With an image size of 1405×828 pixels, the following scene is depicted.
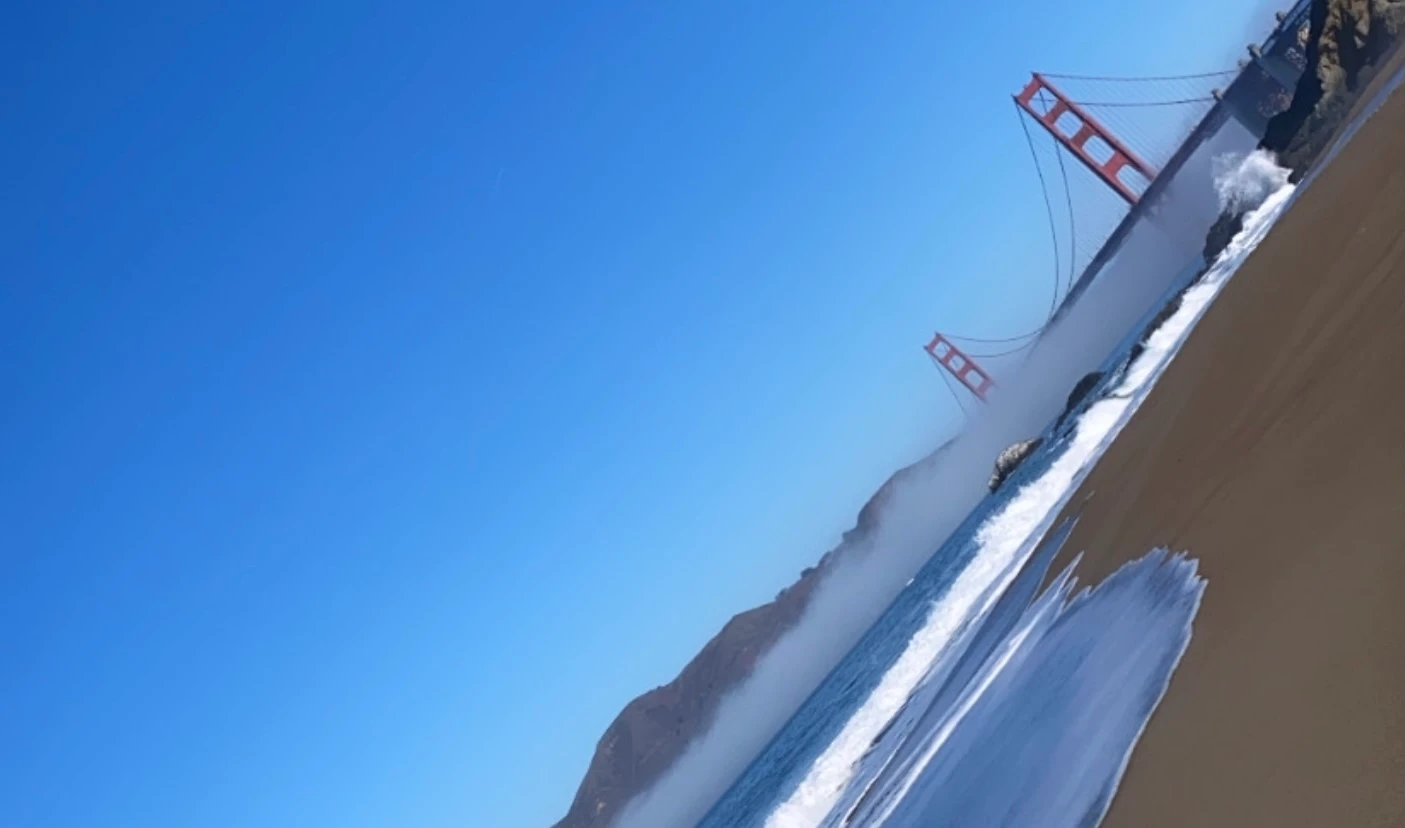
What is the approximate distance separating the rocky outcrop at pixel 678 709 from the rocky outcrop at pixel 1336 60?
9469 cm

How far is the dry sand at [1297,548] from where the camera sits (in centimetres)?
265

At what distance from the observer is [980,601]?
15.7m

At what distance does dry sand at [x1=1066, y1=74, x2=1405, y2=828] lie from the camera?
104 inches

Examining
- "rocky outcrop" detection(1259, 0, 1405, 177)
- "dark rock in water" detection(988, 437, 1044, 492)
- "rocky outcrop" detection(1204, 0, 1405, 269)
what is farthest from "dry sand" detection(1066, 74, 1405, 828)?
"dark rock in water" detection(988, 437, 1044, 492)

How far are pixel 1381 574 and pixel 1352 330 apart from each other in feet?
7.23

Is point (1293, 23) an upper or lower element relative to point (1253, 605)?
upper

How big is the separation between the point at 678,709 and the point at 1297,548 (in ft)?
506

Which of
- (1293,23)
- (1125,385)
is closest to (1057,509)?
(1125,385)

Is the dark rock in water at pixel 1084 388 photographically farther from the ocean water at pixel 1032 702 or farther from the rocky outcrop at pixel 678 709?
the rocky outcrop at pixel 678 709

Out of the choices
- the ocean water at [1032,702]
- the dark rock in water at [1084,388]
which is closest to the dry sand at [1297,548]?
the ocean water at [1032,702]

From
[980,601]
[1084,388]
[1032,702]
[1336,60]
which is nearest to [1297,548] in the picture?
[1032,702]

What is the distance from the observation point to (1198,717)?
3.47 metres

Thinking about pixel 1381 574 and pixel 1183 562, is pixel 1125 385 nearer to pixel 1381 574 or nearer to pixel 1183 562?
pixel 1183 562

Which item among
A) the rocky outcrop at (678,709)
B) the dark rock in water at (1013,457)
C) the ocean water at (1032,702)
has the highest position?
the rocky outcrop at (678,709)
